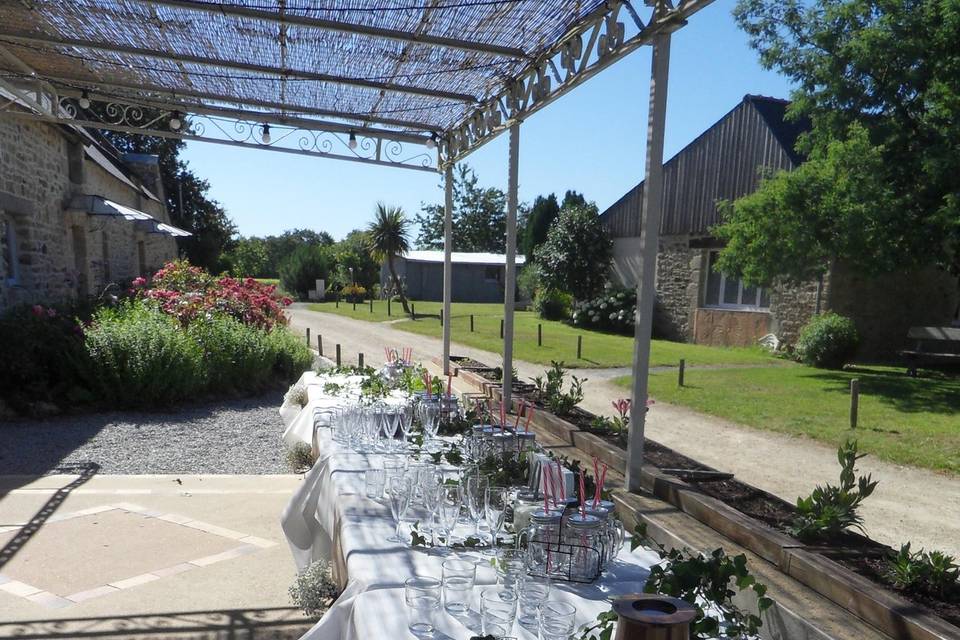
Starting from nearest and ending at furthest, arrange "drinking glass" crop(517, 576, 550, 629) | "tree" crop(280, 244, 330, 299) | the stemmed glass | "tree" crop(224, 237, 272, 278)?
"drinking glass" crop(517, 576, 550, 629), the stemmed glass, "tree" crop(280, 244, 330, 299), "tree" crop(224, 237, 272, 278)

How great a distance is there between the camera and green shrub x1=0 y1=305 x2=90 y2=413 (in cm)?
738

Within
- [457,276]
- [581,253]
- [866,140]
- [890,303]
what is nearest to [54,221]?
[866,140]

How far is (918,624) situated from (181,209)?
31.5m

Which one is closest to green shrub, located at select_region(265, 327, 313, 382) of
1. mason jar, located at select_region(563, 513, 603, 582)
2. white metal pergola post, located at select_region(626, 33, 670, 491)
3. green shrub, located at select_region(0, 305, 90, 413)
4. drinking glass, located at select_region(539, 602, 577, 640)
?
green shrub, located at select_region(0, 305, 90, 413)

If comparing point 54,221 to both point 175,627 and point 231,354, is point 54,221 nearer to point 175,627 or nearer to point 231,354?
point 231,354

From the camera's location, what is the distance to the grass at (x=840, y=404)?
23.1ft

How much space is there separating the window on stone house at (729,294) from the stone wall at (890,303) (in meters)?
2.08

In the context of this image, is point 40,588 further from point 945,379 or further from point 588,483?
point 945,379

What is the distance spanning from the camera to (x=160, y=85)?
6293 millimetres

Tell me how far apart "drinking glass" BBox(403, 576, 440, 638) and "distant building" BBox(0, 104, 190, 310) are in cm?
869

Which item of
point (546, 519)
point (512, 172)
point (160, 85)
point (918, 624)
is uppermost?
point (160, 85)

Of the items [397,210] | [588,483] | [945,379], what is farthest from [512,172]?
[397,210]

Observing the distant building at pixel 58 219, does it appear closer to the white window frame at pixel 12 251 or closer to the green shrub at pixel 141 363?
the white window frame at pixel 12 251

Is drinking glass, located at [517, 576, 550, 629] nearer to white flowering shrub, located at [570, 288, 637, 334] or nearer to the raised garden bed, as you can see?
the raised garden bed
